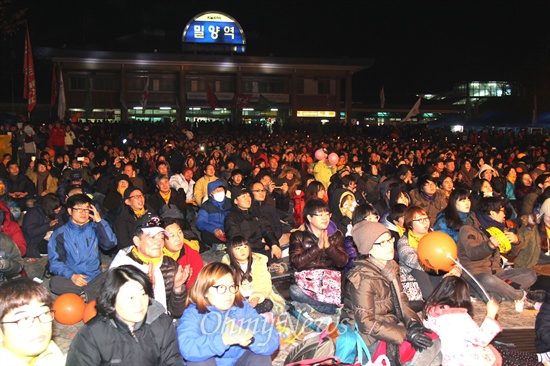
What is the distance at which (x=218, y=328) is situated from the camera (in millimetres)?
3883

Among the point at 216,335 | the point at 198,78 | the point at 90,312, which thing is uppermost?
the point at 198,78

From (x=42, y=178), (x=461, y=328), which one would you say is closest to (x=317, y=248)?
(x=461, y=328)

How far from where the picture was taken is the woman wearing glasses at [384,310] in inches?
171

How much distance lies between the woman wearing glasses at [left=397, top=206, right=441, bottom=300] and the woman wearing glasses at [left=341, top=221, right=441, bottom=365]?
1.60 m

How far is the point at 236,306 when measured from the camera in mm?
4117

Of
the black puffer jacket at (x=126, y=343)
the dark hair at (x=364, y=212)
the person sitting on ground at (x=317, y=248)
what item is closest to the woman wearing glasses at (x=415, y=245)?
the dark hair at (x=364, y=212)

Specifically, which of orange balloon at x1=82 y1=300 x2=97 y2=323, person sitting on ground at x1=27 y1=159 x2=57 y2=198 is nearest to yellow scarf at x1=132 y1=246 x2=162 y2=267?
orange balloon at x1=82 y1=300 x2=97 y2=323

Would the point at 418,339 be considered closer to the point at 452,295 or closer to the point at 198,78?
the point at 452,295

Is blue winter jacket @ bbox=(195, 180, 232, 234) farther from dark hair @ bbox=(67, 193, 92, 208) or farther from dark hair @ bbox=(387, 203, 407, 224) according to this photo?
dark hair @ bbox=(387, 203, 407, 224)

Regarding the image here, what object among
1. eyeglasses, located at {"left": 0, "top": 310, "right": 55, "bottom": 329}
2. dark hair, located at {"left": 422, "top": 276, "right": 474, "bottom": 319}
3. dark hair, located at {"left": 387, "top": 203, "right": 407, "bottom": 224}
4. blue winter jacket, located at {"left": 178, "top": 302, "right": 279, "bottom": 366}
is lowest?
blue winter jacket, located at {"left": 178, "top": 302, "right": 279, "bottom": 366}

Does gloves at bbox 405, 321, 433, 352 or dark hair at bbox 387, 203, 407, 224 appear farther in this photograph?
dark hair at bbox 387, 203, 407, 224

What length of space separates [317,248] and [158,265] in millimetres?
1711

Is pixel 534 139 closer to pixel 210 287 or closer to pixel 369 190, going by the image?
pixel 369 190

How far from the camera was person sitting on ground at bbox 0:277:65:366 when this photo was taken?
119 inches
